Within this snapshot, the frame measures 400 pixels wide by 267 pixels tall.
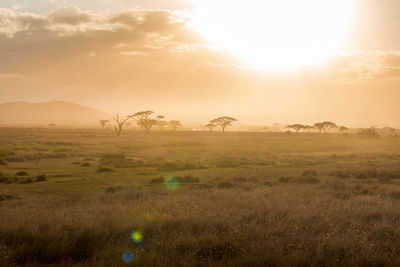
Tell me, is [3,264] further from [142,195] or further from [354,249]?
[142,195]

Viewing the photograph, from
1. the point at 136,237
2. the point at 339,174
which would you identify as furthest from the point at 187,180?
the point at 136,237

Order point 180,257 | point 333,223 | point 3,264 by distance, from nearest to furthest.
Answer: point 3,264 → point 180,257 → point 333,223

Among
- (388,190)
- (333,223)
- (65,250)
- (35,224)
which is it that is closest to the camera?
(65,250)

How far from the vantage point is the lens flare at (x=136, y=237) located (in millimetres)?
7375

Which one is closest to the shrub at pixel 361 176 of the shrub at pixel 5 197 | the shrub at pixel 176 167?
the shrub at pixel 176 167

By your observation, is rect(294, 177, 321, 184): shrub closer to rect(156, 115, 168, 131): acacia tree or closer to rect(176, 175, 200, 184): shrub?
rect(176, 175, 200, 184): shrub

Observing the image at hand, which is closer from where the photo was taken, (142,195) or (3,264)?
(3,264)

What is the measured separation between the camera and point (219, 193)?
1330cm

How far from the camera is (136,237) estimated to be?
7621 millimetres

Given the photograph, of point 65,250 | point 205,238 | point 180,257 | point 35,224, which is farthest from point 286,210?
point 35,224

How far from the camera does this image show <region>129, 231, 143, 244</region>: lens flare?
24.2ft

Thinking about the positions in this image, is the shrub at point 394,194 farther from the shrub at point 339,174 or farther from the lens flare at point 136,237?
the lens flare at point 136,237

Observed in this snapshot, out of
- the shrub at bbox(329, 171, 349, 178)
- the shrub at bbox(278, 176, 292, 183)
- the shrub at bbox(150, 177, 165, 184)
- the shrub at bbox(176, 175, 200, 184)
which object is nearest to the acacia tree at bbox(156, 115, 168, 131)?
the shrub at bbox(329, 171, 349, 178)

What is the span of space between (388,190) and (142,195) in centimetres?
1135
